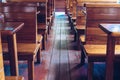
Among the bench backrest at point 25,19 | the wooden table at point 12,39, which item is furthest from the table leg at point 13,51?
the bench backrest at point 25,19

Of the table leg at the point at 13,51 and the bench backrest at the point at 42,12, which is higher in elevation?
the bench backrest at the point at 42,12

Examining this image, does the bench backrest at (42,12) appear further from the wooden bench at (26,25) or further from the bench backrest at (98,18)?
the bench backrest at (98,18)

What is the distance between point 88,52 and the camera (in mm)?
2184

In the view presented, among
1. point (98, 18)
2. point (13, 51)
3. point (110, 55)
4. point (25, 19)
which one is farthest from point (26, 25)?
point (110, 55)

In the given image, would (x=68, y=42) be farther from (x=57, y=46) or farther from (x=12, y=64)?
(x=12, y=64)

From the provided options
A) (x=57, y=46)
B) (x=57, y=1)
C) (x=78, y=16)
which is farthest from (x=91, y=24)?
(x=57, y=1)

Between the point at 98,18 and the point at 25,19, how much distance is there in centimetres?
88

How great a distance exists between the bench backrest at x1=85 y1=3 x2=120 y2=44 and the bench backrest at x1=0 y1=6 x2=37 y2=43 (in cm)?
65

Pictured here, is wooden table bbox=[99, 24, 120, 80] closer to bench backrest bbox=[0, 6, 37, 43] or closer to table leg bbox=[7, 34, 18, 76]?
table leg bbox=[7, 34, 18, 76]

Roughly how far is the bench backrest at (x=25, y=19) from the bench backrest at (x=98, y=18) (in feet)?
2.13

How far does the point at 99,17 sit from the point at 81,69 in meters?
0.83

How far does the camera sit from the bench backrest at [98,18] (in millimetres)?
2477

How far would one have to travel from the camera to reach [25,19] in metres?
2.54

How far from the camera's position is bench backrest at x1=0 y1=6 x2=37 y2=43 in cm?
254
